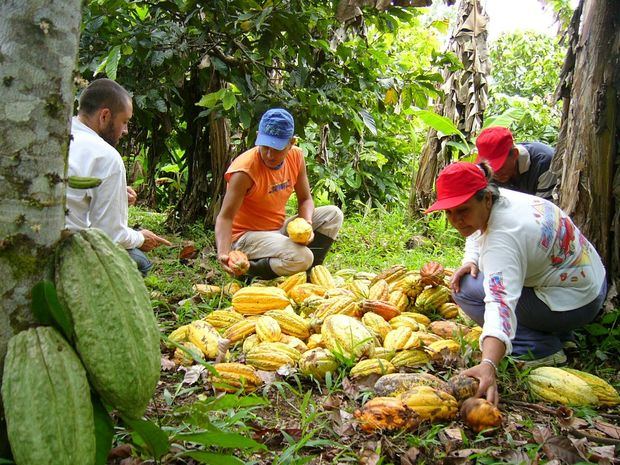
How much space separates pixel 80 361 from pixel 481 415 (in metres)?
1.52

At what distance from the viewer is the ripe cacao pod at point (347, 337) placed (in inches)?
→ 105

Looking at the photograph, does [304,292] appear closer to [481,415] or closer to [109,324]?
[481,415]

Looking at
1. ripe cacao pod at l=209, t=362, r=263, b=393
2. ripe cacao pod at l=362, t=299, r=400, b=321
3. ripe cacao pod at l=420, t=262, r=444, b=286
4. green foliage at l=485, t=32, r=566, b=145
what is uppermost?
green foliage at l=485, t=32, r=566, b=145

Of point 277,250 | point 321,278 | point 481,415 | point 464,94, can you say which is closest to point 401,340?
point 481,415

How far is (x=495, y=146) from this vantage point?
3.49m

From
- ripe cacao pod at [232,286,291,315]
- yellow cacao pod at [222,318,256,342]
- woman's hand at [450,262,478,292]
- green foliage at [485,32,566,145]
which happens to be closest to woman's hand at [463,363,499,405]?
woman's hand at [450,262,478,292]

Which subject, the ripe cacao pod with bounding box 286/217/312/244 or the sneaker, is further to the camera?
the ripe cacao pod with bounding box 286/217/312/244

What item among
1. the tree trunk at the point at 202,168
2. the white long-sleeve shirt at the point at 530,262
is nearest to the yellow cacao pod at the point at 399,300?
the white long-sleeve shirt at the point at 530,262

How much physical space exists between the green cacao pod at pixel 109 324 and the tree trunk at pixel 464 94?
538 cm

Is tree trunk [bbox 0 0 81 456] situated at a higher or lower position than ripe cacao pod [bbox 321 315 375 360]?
higher

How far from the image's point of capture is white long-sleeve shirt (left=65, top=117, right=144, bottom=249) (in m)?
2.89

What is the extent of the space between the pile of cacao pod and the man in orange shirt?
241 cm

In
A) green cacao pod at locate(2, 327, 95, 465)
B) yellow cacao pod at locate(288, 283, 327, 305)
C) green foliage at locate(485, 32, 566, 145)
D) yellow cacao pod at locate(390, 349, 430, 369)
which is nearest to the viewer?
green cacao pod at locate(2, 327, 95, 465)

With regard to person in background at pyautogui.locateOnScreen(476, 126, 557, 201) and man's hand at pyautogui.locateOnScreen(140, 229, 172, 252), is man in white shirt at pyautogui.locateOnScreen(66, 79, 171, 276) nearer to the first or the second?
man's hand at pyautogui.locateOnScreen(140, 229, 172, 252)
